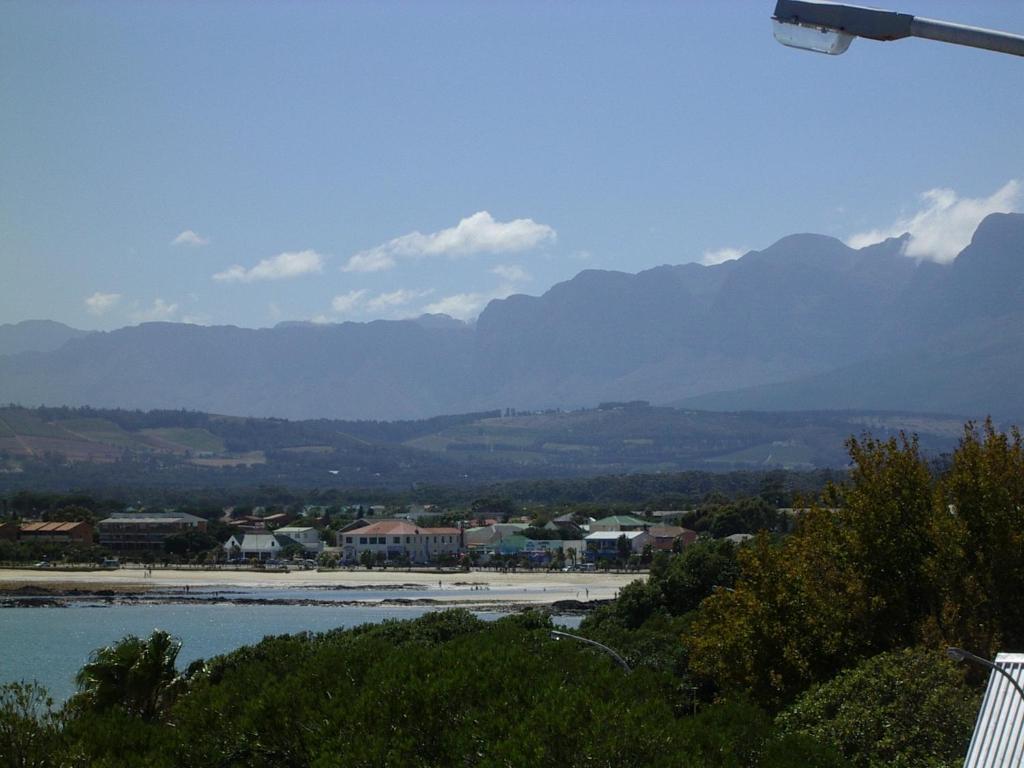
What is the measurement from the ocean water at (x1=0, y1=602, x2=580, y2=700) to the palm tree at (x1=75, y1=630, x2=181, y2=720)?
22.5 m

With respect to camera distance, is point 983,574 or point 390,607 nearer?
point 983,574

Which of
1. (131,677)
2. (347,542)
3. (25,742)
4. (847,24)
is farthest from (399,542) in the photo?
(847,24)

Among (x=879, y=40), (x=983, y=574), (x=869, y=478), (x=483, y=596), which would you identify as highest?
(x=879, y=40)

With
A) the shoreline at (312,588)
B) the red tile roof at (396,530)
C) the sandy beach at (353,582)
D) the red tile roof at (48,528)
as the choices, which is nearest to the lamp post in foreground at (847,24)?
the shoreline at (312,588)

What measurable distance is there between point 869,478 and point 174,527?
444 feet

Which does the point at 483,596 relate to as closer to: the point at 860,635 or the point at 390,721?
the point at 860,635

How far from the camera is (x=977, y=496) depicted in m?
23.1

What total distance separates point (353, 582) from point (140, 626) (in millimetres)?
45615

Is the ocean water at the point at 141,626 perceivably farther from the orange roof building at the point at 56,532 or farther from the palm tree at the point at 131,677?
the orange roof building at the point at 56,532

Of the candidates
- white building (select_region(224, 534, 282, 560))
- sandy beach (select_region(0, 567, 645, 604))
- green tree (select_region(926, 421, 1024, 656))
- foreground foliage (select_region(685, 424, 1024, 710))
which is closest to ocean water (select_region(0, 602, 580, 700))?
sandy beach (select_region(0, 567, 645, 604))

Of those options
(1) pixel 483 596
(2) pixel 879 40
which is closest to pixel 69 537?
(1) pixel 483 596

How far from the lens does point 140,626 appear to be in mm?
→ 75750

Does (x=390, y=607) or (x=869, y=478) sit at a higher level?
(x=869, y=478)

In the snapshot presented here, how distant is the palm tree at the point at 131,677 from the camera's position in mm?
25922
